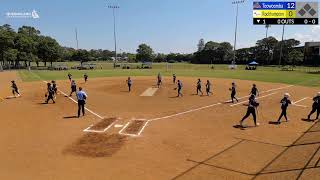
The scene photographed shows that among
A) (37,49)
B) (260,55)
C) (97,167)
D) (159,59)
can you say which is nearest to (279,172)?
(97,167)

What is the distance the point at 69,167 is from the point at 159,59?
6582 inches

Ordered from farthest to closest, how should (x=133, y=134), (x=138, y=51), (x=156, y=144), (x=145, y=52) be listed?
1. (x=138, y=51)
2. (x=145, y=52)
3. (x=133, y=134)
4. (x=156, y=144)

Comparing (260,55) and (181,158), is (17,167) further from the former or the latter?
(260,55)

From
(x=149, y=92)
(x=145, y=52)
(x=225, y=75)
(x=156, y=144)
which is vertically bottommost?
(x=156, y=144)

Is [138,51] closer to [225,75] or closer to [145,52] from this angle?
[145,52]
